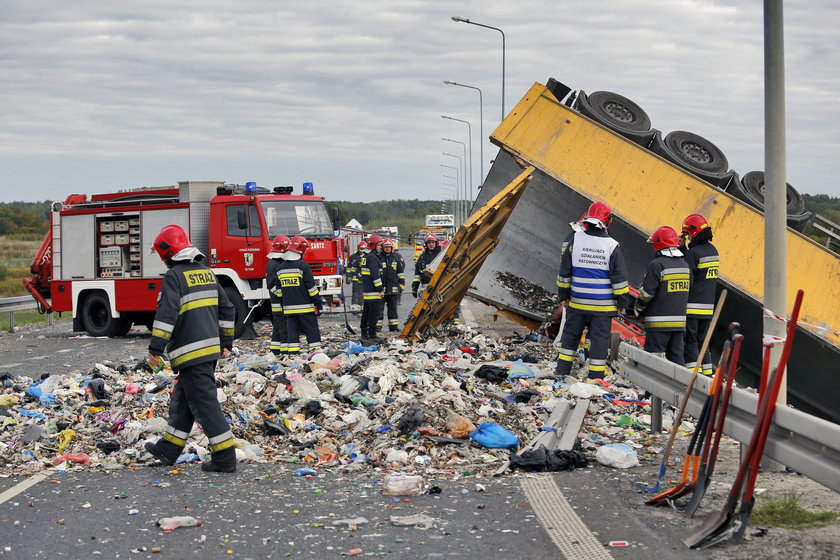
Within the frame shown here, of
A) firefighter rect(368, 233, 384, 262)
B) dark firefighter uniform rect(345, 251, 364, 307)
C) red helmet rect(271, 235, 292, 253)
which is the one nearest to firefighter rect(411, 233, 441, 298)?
dark firefighter uniform rect(345, 251, 364, 307)

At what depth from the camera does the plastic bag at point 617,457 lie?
20.0 ft

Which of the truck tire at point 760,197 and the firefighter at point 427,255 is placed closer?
the truck tire at point 760,197

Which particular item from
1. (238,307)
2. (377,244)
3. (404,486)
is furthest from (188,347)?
(238,307)

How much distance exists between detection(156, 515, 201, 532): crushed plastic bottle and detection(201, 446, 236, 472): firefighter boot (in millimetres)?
1277

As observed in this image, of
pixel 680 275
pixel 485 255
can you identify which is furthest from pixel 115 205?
pixel 680 275

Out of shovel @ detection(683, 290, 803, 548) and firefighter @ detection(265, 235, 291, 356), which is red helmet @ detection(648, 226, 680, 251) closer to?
shovel @ detection(683, 290, 803, 548)

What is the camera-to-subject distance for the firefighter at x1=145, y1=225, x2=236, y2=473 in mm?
6297

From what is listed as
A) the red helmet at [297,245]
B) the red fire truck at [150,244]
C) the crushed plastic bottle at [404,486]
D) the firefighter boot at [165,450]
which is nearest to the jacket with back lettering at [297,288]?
the red helmet at [297,245]

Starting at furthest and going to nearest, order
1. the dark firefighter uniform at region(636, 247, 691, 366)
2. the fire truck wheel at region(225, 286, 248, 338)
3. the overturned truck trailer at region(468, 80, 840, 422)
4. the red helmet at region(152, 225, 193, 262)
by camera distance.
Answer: the fire truck wheel at region(225, 286, 248, 338), the overturned truck trailer at region(468, 80, 840, 422), the dark firefighter uniform at region(636, 247, 691, 366), the red helmet at region(152, 225, 193, 262)

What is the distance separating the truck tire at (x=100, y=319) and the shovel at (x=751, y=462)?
47.5 ft

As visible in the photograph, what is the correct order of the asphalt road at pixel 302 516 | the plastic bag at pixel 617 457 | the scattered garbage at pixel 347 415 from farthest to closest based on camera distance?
the scattered garbage at pixel 347 415 → the plastic bag at pixel 617 457 → the asphalt road at pixel 302 516

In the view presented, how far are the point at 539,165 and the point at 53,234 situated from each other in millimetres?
10550

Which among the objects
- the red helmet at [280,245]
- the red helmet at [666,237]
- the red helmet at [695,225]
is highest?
the red helmet at [695,225]

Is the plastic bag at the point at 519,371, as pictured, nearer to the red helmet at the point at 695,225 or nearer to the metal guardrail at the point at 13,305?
the red helmet at the point at 695,225
